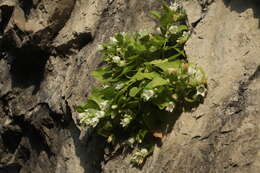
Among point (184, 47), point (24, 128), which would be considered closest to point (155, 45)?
point (184, 47)

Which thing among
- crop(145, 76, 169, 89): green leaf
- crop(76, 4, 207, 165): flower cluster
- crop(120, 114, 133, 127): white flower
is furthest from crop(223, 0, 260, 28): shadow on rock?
crop(120, 114, 133, 127): white flower

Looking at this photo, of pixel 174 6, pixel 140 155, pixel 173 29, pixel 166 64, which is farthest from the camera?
pixel 174 6

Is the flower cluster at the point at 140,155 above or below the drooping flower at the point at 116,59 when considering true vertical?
below

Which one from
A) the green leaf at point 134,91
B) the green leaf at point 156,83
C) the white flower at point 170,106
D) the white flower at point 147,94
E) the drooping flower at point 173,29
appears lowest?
the white flower at point 170,106

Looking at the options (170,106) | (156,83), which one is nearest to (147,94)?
(156,83)

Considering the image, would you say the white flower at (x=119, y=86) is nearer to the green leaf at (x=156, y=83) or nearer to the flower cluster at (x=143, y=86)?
the flower cluster at (x=143, y=86)

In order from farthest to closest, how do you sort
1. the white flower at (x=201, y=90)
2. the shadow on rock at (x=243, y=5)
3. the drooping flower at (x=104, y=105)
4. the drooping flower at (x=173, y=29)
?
the drooping flower at (x=173, y=29) → the drooping flower at (x=104, y=105) → the shadow on rock at (x=243, y=5) → the white flower at (x=201, y=90)

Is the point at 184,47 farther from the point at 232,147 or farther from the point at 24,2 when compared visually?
the point at 24,2

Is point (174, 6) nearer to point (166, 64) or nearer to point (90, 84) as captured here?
point (166, 64)

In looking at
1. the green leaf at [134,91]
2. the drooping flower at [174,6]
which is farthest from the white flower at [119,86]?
the drooping flower at [174,6]

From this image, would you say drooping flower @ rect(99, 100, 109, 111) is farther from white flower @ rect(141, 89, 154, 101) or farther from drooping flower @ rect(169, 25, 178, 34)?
drooping flower @ rect(169, 25, 178, 34)
